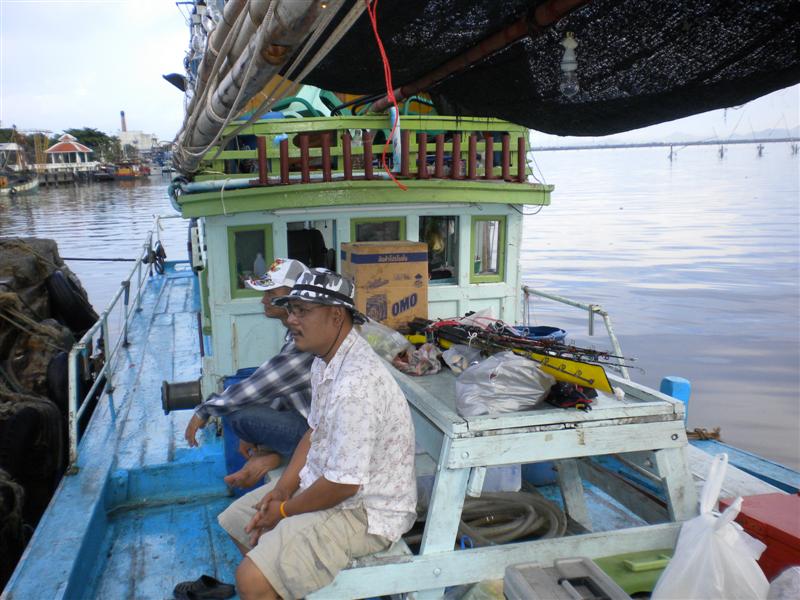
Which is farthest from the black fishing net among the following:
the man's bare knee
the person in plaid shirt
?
the man's bare knee

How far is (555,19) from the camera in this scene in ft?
9.60

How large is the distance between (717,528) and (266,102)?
251cm

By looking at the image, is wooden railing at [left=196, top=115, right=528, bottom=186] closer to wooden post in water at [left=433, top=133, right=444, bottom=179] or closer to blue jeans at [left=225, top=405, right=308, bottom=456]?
wooden post in water at [left=433, top=133, right=444, bottom=179]

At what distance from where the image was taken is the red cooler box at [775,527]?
8.76 feet

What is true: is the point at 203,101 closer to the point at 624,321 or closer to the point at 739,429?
the point at 739,429

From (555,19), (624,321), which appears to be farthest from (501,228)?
(624,321)

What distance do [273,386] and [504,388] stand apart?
1.38m

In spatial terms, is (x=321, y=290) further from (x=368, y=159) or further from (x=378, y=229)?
(x=378, y=229)

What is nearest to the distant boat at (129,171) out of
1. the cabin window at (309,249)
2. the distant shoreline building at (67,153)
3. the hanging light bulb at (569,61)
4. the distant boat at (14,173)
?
the distant shoreline building at (67,153)

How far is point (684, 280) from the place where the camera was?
61.0 feet

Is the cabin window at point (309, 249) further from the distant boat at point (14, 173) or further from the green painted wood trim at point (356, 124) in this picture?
the distant boat at point (14, 173)

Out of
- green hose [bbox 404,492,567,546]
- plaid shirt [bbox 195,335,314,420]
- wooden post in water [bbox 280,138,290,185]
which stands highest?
wooden post in water [bbox 280,138,290,185]

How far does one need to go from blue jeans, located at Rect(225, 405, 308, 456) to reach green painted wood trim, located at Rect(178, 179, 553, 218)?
210 cm

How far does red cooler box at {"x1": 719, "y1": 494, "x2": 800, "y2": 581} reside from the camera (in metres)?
2.67
